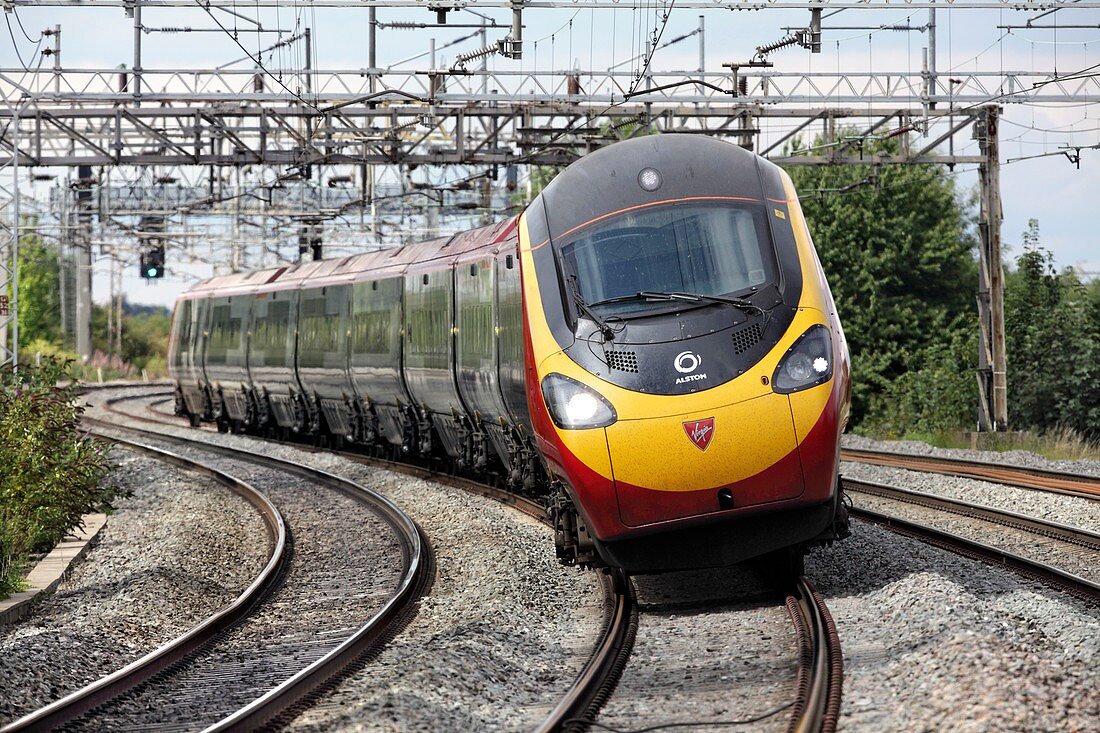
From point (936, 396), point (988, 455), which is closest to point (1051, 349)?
point (936, 396)

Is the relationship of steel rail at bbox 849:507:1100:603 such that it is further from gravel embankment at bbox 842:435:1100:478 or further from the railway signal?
the railway signal

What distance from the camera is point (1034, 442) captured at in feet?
88.8

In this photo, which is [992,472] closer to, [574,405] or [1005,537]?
[1005,537]

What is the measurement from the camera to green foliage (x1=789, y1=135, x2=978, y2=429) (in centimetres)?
4138

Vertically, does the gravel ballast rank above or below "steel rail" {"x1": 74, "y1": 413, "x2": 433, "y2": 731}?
above

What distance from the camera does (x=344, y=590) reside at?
1214 cm

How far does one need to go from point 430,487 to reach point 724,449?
10810 millimetres

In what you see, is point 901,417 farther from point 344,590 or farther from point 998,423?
point 344,590

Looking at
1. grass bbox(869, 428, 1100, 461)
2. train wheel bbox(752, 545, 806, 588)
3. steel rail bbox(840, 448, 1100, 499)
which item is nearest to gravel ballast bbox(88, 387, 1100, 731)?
train wheel bbox(752, 545, 806, 588)

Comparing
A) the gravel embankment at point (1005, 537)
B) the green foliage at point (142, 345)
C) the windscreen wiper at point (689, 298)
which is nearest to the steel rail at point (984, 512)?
the gravel embankment at point (1005, 537)

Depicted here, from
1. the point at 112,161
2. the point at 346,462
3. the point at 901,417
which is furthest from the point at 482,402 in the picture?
the point at 901,417

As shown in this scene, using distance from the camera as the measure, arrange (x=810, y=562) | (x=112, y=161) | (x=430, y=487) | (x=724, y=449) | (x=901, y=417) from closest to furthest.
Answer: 1. (x=724, y=449)
2. (x=810, y=562)
3. (x=430, y=487)
4. (x=112, y=161)
5. (x=901, y=417)

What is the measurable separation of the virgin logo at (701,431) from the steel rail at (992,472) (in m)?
8.94

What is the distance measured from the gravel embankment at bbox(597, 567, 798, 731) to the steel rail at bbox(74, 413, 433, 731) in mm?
1690
